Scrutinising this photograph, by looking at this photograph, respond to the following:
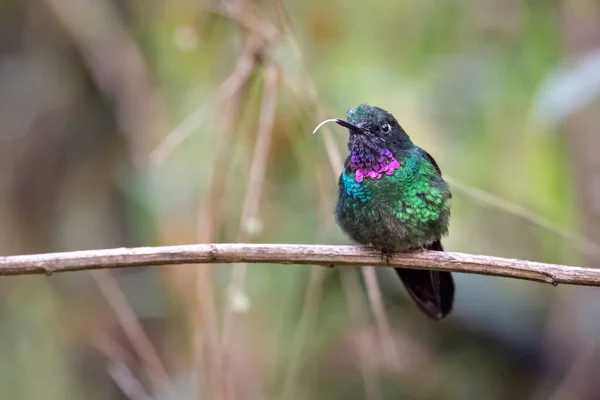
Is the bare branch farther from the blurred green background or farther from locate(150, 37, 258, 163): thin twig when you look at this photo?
the blurred green background

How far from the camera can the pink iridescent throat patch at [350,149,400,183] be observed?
90.0 inches

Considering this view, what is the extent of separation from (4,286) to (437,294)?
2.46 meters

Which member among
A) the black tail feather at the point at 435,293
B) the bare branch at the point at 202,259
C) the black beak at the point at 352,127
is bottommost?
the black tail feather at the point at 435,293

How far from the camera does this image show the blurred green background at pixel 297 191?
11.4 ft

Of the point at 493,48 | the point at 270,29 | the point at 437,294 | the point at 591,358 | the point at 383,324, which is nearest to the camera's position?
the point at 383,324

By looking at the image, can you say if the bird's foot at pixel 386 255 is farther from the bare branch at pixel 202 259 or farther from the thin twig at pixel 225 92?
the thin twig at pixel 225 92

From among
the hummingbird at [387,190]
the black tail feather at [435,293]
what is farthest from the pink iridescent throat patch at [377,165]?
the black tail feather at [435,293]

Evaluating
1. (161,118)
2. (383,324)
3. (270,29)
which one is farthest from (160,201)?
(383,324)

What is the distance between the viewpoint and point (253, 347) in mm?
3191

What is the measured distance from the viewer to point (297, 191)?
11.5 ft

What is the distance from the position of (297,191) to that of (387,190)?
4.15 feet

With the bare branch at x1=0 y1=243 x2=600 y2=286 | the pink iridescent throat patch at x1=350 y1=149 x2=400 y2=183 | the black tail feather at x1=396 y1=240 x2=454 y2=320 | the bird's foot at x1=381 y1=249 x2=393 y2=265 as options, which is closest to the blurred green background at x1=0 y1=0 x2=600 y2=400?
the black tail feather at x1=396 y1=240 x2=454 y2=320

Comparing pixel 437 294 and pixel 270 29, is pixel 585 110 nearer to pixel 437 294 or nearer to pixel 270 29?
pixel 437 294

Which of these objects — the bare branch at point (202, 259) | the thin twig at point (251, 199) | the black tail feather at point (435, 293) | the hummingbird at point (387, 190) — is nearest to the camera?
the bare branch at point (202, 259)
